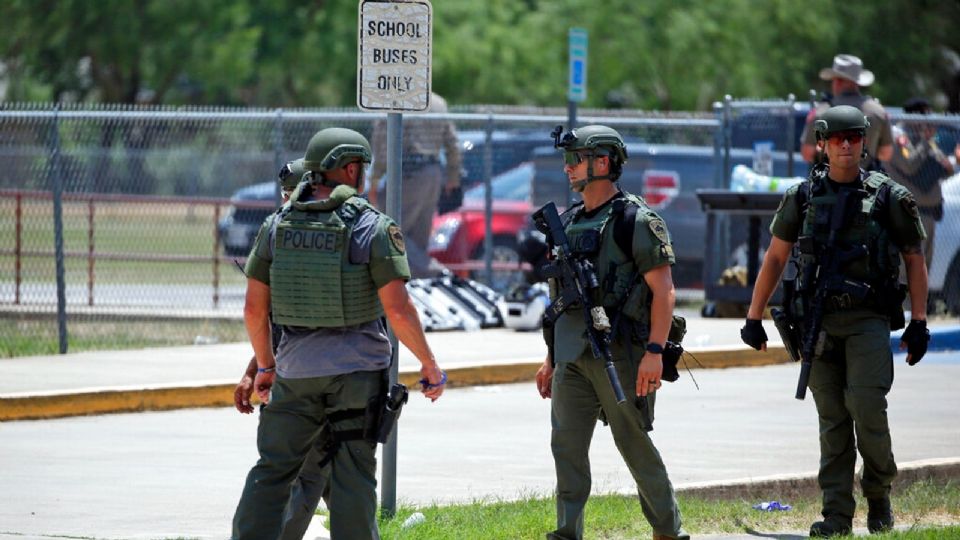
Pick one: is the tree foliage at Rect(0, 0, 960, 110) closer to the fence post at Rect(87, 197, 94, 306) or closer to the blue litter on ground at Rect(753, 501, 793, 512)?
the fence post at Rect(87, 197, 94, 306)

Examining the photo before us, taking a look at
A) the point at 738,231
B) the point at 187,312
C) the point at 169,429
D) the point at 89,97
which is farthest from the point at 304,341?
the point at 89,97

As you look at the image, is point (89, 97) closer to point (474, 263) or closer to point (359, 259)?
point (474, 263)

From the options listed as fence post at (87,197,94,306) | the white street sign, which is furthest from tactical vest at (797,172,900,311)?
fence post at (87,197,94,306)

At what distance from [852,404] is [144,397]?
18.9 feet

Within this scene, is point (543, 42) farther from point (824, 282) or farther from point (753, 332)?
point (824, 282)

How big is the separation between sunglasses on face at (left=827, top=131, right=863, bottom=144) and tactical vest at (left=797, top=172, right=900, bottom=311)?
7.0 inches

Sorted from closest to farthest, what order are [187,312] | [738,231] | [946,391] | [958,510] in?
[958,510]
[946,391]
[187,312]
[738,231]

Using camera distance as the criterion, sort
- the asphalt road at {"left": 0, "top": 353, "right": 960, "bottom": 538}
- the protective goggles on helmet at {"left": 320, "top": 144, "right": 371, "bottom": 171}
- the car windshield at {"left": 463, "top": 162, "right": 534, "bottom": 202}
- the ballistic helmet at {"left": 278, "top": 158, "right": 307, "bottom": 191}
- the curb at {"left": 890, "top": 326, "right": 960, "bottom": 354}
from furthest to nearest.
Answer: the car windshield at {"left": 463, "top": 162, "right": 534, "bottom": 202} → the curb at {"left": 890, "top": 326, "right": 960, "bottom": 354} → the asphalt road at {"left": 0, "top": 353, "right": 960, "bottom": 538} → the ballistic helmet at {"left": 278, "top": 158, "right": 307, "bottom": 191} → the protective goggles on helmet at {"left": 320, "top": 144, "right": 371, "bottom": 171}

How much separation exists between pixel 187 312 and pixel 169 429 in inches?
203

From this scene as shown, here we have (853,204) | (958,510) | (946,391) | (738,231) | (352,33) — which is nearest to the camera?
(853,204)

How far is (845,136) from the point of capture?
7.34m

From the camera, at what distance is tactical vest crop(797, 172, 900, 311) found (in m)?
7.27

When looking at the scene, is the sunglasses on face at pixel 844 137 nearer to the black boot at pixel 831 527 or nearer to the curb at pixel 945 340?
the black boot at pixel 831 527

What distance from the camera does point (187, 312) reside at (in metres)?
15.8
